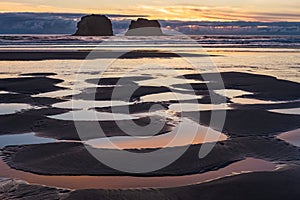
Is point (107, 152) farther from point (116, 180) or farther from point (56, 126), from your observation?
point (56, 126)

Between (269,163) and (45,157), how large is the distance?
4826mm

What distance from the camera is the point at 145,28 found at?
17950 centimetres

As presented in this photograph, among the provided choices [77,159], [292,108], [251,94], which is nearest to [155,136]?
[77,159]

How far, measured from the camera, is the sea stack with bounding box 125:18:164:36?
171 metres

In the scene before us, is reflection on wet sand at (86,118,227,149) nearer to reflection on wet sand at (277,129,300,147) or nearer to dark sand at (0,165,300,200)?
reflection on wet sand at (277,129,300,147)

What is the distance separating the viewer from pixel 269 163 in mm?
9742

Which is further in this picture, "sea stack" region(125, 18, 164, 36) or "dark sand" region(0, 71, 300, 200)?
"sea stack" region(125, 18, 164, 36)

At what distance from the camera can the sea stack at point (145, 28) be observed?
171 m

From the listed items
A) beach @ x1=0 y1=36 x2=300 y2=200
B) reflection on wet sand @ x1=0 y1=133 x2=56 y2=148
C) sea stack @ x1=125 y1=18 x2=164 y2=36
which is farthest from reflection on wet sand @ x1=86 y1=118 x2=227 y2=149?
sea stack @ x1=125 y1=18 x2=164 y2=36

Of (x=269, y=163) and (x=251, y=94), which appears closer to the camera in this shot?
(x=269, y=163)

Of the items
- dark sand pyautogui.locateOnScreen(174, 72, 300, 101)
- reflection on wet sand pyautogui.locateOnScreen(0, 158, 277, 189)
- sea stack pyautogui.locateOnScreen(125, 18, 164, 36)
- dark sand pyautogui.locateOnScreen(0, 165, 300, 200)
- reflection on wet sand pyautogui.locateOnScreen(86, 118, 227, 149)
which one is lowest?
sea stack pyautogui.locateOnScreen(125, 18, 164, 36)

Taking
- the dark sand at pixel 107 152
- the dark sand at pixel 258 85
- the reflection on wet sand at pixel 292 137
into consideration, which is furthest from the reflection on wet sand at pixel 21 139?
the dark sand at pixel 258 85

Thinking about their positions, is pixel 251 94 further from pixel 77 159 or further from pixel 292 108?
pixel 77 159

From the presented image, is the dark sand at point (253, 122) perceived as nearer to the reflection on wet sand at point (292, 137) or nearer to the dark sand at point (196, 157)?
the dark sand at point (196, 157)
